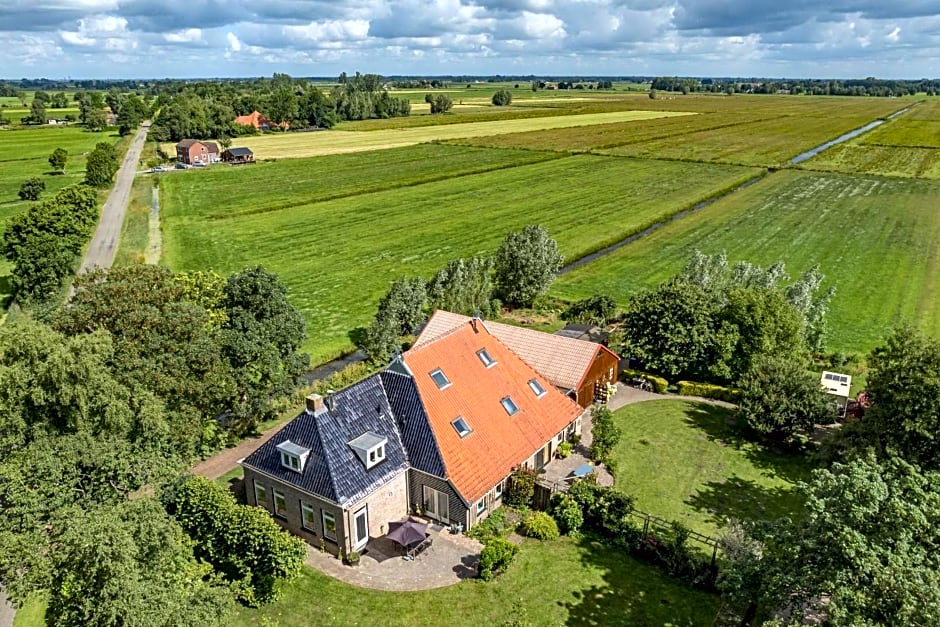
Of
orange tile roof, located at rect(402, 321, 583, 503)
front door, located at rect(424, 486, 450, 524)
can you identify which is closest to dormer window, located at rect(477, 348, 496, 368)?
orange tile roof, located at rect(402, 321, 583, 503)

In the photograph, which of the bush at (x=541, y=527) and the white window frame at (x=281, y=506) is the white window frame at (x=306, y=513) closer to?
the white window frame at (x=281, y=506)

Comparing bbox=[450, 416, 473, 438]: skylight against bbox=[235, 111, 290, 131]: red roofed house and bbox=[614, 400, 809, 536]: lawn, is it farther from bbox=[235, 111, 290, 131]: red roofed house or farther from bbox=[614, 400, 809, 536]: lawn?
bbox=[235, 111, 290, 131]: red roofed house

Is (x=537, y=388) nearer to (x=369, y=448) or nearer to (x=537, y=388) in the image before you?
(x=537, y=388)

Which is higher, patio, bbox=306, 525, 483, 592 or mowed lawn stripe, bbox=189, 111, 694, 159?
mowed lawn stripe, bbox=189, 111, 694, 159

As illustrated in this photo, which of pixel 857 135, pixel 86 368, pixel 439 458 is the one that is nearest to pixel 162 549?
pixel 86 368

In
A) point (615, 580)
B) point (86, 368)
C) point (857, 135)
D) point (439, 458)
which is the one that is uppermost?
point (857, 135)

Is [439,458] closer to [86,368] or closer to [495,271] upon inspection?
[86,368]

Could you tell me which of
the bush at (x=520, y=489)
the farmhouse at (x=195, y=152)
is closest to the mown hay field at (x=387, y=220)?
the farmhouse at (x=195, y=152)
